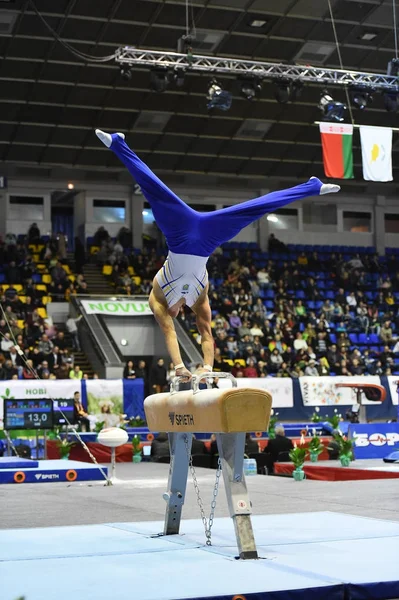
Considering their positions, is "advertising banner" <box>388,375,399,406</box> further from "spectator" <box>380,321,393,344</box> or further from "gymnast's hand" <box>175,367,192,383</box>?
"gymnast's hand" <box>175,367,192,383</box>

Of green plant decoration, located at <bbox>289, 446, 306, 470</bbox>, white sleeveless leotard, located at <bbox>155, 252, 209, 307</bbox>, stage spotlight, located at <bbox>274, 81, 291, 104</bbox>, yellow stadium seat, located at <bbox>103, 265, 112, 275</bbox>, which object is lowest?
green plant decoration, located at <bbox>289, 446, 306, 470</bbox>

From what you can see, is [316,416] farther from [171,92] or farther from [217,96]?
[171,92]

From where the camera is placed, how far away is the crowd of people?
1897 centimetres

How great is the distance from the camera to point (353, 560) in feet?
16.4

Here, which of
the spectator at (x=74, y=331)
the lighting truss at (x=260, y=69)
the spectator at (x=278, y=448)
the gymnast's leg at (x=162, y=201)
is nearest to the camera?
the gymnast's leg at (x=162, y=201)

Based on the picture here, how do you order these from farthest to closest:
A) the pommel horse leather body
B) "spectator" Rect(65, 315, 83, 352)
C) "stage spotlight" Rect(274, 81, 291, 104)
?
"spectator" Rect(65, 315, 83, 352)
"stage spotlight" Rect(274, 81, 291, 104)
the pommel horse leather body

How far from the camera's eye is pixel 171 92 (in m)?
22.5

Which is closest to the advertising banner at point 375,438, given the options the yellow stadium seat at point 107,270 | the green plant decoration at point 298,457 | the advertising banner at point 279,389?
the green plant decoration at point 298,457

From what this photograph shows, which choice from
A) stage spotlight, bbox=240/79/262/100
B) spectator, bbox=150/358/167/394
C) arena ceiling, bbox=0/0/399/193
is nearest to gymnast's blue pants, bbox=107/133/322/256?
stage spotlight, bbox=240/79/262/100

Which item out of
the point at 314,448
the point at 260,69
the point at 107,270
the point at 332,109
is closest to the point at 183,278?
the point at 314,448

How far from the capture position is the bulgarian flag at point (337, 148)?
16.9 meters

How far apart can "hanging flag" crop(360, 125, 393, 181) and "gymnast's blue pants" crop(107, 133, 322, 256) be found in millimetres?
11223

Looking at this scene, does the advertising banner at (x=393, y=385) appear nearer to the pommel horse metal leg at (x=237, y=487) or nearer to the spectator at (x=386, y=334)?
the spectator at (x=386, y=334)

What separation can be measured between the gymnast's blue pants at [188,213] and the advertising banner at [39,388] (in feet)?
35.0
